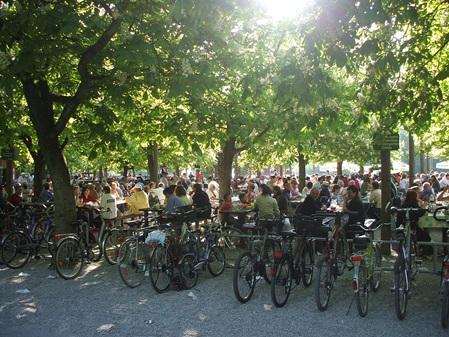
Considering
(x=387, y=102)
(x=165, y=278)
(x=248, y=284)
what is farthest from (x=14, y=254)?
(x=387, y=102)

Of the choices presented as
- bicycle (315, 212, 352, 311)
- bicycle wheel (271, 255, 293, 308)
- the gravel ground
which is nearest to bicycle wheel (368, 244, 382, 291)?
the gravel ground

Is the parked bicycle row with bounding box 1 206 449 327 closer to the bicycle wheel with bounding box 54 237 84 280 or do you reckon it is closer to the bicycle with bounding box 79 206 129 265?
Answer: the bicycle wheel with bounding box 54 237 84 280

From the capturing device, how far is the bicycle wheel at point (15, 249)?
416 inches

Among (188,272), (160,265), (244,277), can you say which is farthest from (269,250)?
(160,265)

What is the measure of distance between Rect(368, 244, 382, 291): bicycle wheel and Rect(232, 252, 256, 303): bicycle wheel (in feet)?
5.64

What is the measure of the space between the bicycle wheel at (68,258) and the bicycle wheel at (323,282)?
482 cm

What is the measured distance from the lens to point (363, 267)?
6832mm

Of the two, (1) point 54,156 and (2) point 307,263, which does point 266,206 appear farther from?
(1) point 54,156

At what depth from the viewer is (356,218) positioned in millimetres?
10594

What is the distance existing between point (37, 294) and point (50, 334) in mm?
2282

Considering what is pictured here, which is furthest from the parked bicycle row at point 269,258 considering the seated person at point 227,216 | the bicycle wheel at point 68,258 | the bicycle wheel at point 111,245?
the seated person at point 227,216

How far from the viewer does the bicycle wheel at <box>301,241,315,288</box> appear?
8039mm

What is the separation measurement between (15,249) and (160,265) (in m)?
4.07

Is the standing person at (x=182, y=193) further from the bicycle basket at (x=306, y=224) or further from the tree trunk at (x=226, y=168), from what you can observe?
the bicycle basket at (x=306, y=224)
